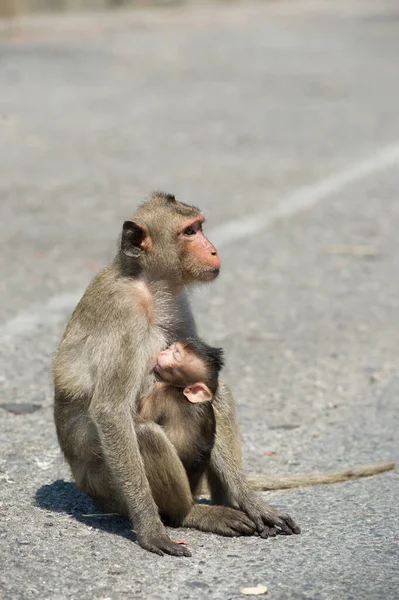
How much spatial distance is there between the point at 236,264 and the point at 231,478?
474 cm

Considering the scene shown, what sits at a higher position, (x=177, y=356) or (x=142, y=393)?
(x=177, y=356)

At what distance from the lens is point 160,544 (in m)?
4.75

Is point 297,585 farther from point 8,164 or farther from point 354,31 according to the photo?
point 354,31

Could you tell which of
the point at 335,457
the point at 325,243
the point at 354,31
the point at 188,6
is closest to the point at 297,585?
the point at 335,457

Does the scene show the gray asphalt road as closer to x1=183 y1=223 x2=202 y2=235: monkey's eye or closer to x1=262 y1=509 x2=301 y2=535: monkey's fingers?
x1=262 y1=509 x2=301 y2=535: monkey's fingers

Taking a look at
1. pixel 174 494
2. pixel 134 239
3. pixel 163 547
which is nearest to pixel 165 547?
pixel 163 547

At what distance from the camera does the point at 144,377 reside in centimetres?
505

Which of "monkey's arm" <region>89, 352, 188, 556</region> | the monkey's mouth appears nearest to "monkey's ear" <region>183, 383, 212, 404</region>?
"monkey's arm" <region>89, 352, 188, 556</region>

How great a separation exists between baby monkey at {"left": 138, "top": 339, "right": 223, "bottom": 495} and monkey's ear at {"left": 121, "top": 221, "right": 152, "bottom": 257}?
1.43ft

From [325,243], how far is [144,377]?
585 centimetres

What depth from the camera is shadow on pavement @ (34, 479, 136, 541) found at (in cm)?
507

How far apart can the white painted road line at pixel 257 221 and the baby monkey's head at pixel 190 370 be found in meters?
2.78

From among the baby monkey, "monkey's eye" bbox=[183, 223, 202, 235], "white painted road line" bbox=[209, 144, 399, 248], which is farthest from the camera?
"white painted road line" bbox=[209, 144, 399, 248]

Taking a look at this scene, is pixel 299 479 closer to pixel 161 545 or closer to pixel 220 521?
pixel 220 521
